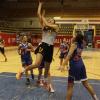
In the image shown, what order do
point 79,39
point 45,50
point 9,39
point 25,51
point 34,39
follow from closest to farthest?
point 79,39 → point 45,50 → point 25,51 → point 9,39 → point 34,39

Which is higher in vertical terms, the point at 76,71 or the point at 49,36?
the point at 49,36

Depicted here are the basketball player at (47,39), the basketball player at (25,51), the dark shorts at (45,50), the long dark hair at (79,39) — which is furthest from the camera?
the basketball player at (25,51)

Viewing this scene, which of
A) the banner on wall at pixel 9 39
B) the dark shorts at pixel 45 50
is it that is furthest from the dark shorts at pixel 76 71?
the banner on wall at pixel 9 39

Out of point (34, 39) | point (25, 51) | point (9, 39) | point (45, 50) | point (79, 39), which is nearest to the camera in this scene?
point (79, 39)

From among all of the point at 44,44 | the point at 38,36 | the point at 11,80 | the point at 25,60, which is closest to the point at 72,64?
the point at 44,44

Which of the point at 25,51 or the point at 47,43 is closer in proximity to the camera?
the point at 47,43

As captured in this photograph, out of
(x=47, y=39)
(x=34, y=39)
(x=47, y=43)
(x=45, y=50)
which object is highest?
(x=47, y=39)

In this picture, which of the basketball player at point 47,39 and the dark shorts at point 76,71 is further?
the basketball player at point 47,39

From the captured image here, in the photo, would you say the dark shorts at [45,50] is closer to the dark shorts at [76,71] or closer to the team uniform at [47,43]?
the team uniform at [47,43]

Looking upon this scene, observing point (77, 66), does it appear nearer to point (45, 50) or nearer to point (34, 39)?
point (45, 50)

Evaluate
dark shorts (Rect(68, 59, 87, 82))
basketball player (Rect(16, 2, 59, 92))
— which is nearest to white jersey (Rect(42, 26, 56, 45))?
basketball player (Rect(16, 2, 59, 92))

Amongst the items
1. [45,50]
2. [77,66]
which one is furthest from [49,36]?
[77,66]

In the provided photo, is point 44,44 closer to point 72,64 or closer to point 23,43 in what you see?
point 72,64

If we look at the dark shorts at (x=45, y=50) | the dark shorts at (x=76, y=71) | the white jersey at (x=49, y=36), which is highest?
the white jersey at (x=49, y=36)
